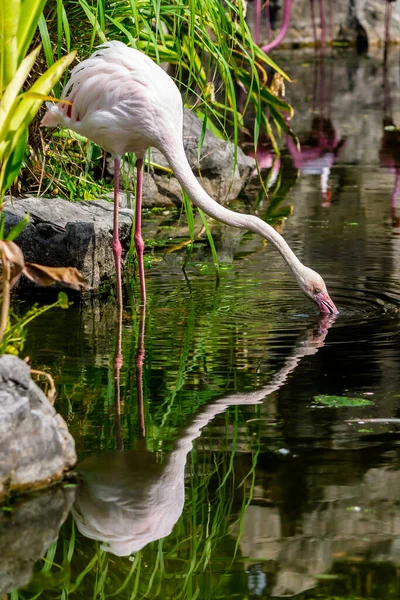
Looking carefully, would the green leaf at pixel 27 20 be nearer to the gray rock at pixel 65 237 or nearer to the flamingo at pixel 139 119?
the flamingo at pixel 139 119

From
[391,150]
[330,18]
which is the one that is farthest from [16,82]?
[330,18]

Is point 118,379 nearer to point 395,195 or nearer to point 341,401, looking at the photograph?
point 341,401

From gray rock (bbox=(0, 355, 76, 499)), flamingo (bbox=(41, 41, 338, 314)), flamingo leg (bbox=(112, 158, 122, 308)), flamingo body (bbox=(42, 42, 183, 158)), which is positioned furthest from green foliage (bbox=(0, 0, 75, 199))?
flamingo leg (bbox=(112, 158, 122, 308))

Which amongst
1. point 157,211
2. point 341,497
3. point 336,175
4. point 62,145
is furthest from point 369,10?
point 341,497

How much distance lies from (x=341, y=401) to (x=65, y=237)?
245 centimetres

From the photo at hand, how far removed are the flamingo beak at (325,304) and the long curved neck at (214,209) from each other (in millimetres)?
155

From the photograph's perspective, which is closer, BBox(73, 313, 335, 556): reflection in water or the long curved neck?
BBox(73, 313, 335, 556): reflection in water

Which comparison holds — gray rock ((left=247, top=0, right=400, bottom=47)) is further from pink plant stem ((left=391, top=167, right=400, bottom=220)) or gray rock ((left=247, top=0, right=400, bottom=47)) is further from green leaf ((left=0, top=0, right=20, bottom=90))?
green leaf ((left=0, top=0, right=20, bottom=90))

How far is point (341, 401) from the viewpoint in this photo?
440 centimetres

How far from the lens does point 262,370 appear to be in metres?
4.86

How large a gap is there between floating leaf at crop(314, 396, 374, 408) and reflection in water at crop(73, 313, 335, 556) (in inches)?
19.0

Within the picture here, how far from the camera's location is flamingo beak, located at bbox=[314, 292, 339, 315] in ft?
18.6

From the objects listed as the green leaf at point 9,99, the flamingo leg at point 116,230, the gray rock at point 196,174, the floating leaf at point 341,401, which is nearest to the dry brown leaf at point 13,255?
the green leaf at point 9,99

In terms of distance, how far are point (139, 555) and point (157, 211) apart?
230 inches
